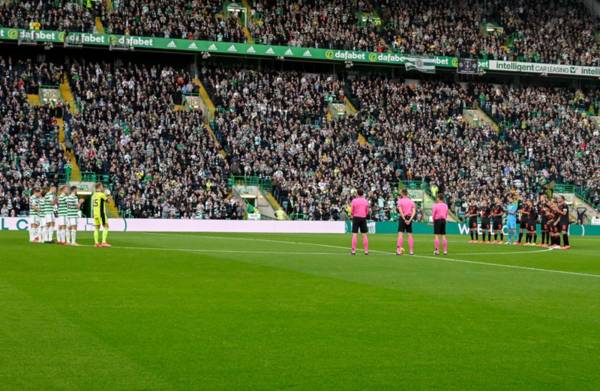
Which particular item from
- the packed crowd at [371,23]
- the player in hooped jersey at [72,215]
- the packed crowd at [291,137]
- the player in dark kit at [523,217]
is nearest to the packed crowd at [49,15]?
the packed crowd at [371,23]

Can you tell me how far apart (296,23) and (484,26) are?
59.4 ft

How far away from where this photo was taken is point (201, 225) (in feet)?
174

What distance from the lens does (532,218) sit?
4259 cm

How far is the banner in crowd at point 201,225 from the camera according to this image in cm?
4947

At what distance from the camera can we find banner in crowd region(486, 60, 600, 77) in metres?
75.9

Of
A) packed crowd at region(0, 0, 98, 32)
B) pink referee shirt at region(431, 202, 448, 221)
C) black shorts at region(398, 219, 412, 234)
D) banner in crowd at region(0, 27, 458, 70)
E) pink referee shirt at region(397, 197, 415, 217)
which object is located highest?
packed crowd at region(0, 0, 98, 32)

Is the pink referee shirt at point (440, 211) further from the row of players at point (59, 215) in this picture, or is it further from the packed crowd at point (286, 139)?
the packed crowd at point (286, 139)

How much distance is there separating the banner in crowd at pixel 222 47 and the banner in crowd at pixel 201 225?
17.6 m

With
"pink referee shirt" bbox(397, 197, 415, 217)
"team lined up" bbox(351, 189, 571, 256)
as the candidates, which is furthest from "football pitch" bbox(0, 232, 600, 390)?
"team lined up" bbox(351, 189, 571, 256)

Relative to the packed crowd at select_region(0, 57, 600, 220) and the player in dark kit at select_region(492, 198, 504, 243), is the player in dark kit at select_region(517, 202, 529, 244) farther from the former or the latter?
Answer: the packed crowd at select_region(0, 57, 600, 220)

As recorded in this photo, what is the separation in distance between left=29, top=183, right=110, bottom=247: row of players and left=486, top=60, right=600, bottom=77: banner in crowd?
4881 centimetres

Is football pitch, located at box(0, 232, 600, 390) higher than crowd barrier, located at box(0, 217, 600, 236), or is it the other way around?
football pitch, located at box(0, 232, 600, 390)

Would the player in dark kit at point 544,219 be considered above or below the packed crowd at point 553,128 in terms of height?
below

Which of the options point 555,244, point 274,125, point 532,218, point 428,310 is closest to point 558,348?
point 428,310
